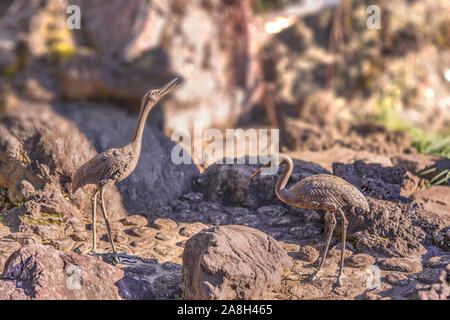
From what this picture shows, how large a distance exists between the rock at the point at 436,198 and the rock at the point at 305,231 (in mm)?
1448

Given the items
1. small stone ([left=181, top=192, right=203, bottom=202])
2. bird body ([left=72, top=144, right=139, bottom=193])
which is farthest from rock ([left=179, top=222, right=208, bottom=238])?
bird body ([left=72, top=144, right=139, bottom=193])

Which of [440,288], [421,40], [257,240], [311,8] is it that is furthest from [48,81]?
[421,40]

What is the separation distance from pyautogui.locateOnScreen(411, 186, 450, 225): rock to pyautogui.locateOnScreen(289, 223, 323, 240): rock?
1.45 meters

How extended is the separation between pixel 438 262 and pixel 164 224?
3101mm

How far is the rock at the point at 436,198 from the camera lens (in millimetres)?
5434

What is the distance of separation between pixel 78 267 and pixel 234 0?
8.74 meters

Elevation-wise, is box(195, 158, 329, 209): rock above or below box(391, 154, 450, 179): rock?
below

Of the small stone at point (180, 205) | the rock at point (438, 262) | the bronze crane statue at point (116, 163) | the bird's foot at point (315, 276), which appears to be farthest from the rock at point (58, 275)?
the rock at point (438, 262)

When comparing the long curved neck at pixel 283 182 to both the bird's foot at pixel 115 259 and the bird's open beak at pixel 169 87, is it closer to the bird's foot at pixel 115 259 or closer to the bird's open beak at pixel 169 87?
the bird's open beak at pixel 169 87

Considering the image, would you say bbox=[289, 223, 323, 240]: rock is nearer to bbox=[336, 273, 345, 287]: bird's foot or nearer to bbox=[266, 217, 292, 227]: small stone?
bbox=[266, 217, 292, 227]: small stone

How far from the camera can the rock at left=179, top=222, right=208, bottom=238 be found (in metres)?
5.16

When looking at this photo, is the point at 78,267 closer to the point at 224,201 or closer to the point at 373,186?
the point at 224,201

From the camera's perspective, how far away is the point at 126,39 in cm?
862

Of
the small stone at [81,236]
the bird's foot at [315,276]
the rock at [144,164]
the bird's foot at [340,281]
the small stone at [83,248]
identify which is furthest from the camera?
the rock at [144,164]
